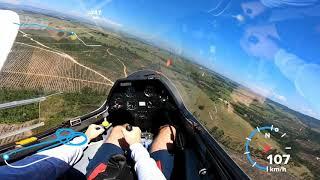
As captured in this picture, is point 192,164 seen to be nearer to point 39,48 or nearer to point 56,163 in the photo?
point 56,163

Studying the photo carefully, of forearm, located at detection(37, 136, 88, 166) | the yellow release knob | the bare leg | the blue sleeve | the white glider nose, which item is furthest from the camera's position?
the yellow release knob

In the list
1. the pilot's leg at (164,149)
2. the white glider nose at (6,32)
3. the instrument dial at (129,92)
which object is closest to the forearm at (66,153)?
the pilot's leg at (164,149)

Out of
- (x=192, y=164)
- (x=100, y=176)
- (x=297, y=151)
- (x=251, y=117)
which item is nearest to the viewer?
(x=100, y=176)

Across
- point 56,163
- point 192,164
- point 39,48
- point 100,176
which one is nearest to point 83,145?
point 56,163

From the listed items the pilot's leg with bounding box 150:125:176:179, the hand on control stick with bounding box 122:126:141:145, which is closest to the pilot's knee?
the pilot's leg with bounding box 150:125:176:179

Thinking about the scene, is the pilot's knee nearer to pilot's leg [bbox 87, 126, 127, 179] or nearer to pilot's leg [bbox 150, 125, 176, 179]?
pilot's leg [bbox 150, 125, 176, 179]

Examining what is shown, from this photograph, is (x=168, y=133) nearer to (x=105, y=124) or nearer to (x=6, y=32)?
(x=105, y=124)
